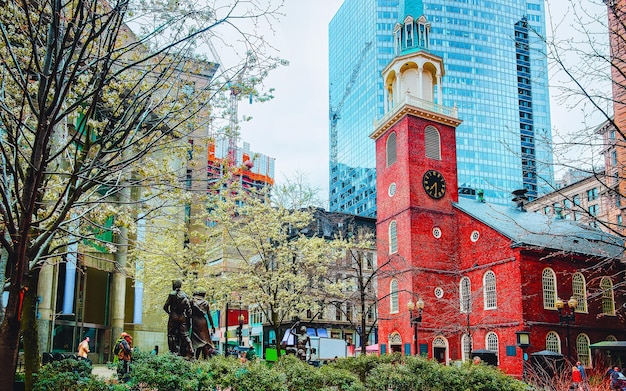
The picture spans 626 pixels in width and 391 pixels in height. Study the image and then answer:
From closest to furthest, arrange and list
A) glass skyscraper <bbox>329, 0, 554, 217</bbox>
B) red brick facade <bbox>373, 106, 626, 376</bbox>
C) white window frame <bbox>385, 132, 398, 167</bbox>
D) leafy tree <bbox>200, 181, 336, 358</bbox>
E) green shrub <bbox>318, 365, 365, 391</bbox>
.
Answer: green shrub <bbox>318, 365, 365, 391</bbox> → leafy tree <bbox>200, 181, 336, 358</bbox> → red brick facade <bbox>373, 106, 626, 376</bbox> → white window frame <bbox>385, 132, 398, 167</bbox> → glass skyscraper <bbox>329, 0, 554, 217</bbox>

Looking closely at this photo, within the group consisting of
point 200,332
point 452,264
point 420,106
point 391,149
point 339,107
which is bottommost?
point 200,332

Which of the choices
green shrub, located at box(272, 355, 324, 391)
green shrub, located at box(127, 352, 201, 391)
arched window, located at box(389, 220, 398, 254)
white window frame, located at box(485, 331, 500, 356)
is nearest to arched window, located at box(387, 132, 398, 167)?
arched window, located at box(389, 220, 398, 254)

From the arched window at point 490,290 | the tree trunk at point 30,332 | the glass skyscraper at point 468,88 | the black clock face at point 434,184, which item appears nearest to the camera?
the tree trunk at point 30,332

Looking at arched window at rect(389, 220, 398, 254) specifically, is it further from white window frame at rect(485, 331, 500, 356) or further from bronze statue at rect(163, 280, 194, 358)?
bronze statue at rect(163, 280, 194, 358)

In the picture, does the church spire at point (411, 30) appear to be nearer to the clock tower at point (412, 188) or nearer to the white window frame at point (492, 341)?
the clock tower at point (412, 188)

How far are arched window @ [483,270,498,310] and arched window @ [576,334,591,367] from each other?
5.77 m

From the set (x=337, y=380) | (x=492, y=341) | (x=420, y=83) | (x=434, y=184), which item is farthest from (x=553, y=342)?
(x=337, y=380)

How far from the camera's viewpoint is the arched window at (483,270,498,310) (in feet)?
119

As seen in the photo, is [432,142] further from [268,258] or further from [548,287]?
[268,258]

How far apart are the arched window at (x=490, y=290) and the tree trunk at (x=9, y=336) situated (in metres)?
31.8

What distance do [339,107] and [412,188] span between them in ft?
333

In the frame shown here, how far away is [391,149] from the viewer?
42531 mm

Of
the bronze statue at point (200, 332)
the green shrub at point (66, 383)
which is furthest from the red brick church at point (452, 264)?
the green shrub at point (66, 383)

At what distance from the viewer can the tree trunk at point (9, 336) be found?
339 inches
